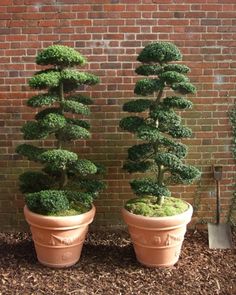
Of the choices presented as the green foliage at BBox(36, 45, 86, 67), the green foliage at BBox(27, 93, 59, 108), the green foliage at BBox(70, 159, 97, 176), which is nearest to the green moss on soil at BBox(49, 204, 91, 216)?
the green foliage at BBox(70, 159, 97, 176)

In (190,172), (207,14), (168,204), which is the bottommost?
(168,204)

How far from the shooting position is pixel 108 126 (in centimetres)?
436

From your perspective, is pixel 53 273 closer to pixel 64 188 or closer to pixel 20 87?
pixel 64 188

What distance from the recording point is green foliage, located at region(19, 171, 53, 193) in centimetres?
393

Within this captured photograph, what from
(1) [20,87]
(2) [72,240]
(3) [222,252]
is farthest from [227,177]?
(1) [20,87]

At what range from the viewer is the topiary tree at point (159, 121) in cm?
364

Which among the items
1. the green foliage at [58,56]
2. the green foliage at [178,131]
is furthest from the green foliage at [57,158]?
the green foliage at [178,131]

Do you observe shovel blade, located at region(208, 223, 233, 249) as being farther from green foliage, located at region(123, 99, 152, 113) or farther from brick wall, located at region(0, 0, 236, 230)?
green foliage, located at region(123, 99, 152, 113)

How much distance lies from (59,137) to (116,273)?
135 centimetres

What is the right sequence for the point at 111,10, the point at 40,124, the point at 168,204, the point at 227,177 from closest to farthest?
the point at 40,124, the point at 168,204, the point at 111,10, the point at 227,177

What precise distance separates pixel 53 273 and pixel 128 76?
6.92 ft

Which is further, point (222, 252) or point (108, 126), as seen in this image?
point (108, 126)

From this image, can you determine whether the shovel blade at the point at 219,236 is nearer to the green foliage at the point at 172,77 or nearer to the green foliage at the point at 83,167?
the green foliage at the point at 83,167

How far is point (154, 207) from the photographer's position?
12.5 ft
